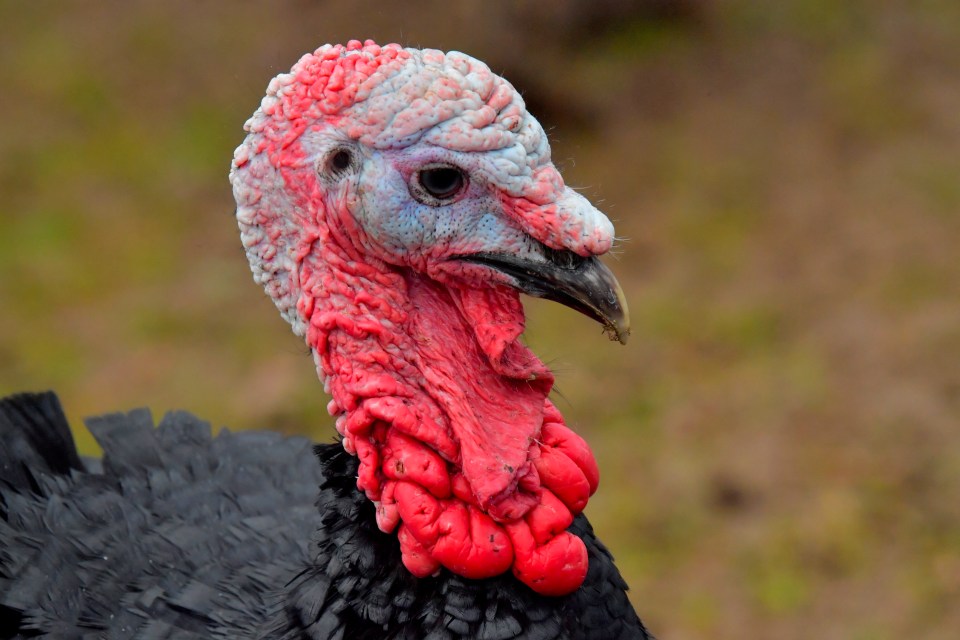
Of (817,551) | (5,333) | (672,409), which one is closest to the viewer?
(817,551)

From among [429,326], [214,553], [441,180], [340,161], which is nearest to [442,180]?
[441,180]

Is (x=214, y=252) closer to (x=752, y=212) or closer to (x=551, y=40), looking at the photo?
(x=551, y=40)

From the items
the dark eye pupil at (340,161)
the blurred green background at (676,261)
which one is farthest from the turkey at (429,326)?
the blurred green background at (676,261)

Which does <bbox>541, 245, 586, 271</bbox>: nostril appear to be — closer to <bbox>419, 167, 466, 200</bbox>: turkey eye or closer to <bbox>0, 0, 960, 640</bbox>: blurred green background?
<bbox>419, 167, 466, 200</bbox>: turkey eye

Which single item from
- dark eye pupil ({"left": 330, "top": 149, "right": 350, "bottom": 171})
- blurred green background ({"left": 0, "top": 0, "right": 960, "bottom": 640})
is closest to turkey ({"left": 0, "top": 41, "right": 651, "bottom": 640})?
dark eye pupil ({"left": 330, "top": 149, "right": 350, "bottom": 171})

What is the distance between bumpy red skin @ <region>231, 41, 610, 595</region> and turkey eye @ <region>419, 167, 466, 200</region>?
101 mm

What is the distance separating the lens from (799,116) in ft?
29.3

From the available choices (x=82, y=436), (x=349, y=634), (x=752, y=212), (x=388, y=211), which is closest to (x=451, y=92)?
(x=388, y=211)

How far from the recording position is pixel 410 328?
3.06 metres

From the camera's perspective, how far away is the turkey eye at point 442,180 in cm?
294

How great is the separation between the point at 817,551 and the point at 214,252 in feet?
15.5

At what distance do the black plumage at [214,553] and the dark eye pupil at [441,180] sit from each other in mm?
737

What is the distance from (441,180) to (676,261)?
5348 millimetres

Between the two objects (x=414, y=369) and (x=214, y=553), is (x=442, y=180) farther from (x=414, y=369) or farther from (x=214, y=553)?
(x=214, y=553)
